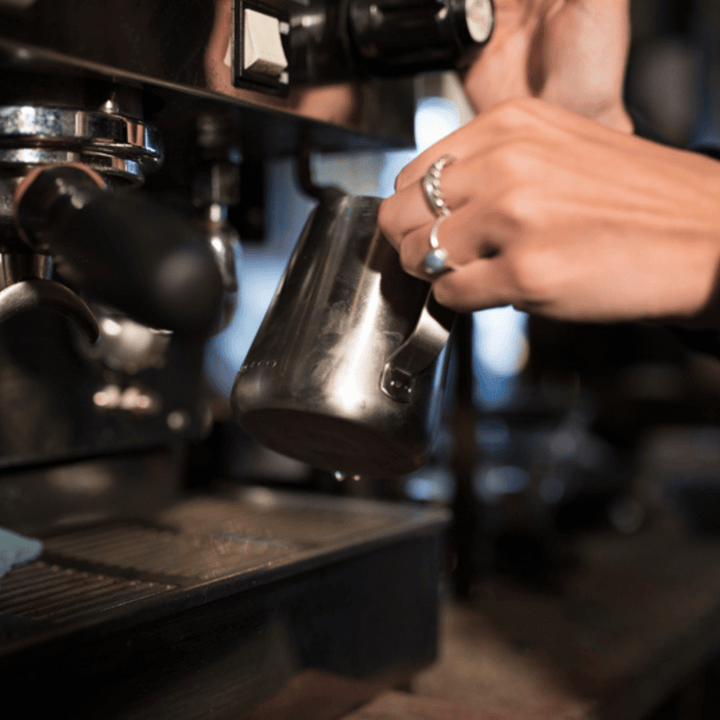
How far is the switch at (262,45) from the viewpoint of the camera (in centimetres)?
44

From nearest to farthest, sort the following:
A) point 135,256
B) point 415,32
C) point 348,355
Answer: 1. point 135,256
2. point 348,355
3. point 415,32

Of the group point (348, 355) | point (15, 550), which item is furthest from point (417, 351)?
point (15, 550)

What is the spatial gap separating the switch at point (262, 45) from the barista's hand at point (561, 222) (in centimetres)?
13

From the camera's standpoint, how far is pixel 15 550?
464mm

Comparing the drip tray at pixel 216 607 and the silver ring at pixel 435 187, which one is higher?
the silver ring at pixel 435 187

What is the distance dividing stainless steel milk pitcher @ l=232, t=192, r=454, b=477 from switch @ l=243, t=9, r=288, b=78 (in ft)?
0.30

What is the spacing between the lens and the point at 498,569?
92 centimetres

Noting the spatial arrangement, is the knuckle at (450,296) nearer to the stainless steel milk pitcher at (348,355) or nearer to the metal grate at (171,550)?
the stainless steel milk pitcher at (348,355)

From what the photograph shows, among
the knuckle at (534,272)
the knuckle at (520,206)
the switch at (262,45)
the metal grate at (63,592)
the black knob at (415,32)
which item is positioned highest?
the black knob at (415,32)

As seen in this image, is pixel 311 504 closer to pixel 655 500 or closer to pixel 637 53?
pixel 655 500

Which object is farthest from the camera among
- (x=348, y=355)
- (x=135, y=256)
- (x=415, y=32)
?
(x=415, y=32)

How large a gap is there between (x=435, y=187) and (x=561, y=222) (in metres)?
0.06

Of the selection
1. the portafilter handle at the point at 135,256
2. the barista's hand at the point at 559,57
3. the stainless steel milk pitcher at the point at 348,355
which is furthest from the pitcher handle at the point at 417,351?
the barista's hand at the point at 559,57

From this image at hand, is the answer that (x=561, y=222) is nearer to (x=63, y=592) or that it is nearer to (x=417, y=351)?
(x=417, y=351)
